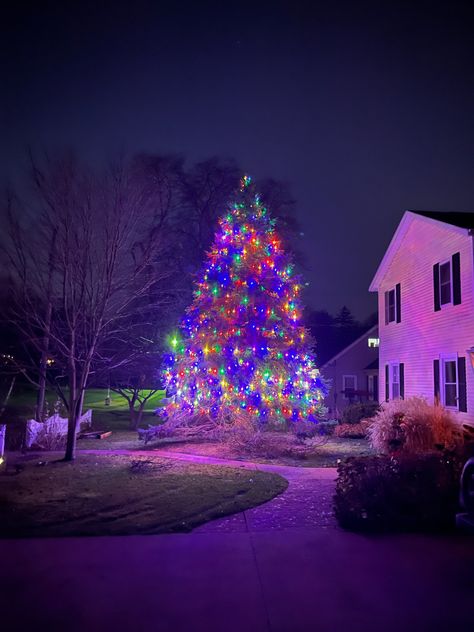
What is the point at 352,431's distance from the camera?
17.6m

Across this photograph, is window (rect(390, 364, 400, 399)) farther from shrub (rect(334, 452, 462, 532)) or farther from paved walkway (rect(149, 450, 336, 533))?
shrub (rect(334, 452, 462, 532))

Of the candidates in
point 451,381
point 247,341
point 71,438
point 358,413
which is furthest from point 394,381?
point 71,438

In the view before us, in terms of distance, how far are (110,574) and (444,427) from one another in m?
8.91

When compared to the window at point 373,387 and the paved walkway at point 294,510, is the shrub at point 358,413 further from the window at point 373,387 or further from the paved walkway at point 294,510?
the window at point 373,387

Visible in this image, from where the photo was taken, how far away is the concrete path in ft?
12.4

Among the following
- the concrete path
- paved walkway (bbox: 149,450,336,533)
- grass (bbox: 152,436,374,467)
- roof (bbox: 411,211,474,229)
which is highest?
roof (bbox: 411,211,474,229)

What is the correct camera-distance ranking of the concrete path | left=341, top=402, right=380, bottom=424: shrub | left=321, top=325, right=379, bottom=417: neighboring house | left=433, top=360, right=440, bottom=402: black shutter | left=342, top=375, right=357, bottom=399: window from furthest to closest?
left=342, top=375, right=357, bottom=399: window < left=321, top=325, right=379, bottom=417: neighboring house < left=341, top=402, right=380, bottom=424: shrub < left=433, top=360, right=440, bottom=402: black shutter < the concrete path

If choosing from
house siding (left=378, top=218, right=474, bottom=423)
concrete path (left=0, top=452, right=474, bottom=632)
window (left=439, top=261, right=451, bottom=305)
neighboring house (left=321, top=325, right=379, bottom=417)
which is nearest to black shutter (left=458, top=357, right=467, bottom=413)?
house siding (left=378, top=218, right=474, bottom=423)

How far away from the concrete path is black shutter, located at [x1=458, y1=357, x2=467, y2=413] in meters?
8.61

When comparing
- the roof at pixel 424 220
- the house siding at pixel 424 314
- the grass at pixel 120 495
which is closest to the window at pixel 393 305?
the house siding at pixel 424 314

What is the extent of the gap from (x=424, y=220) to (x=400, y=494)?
39.5ft

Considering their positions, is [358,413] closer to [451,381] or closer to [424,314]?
[424,314]

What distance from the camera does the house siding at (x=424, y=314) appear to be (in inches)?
535

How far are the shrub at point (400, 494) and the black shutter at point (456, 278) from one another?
8146 mm
